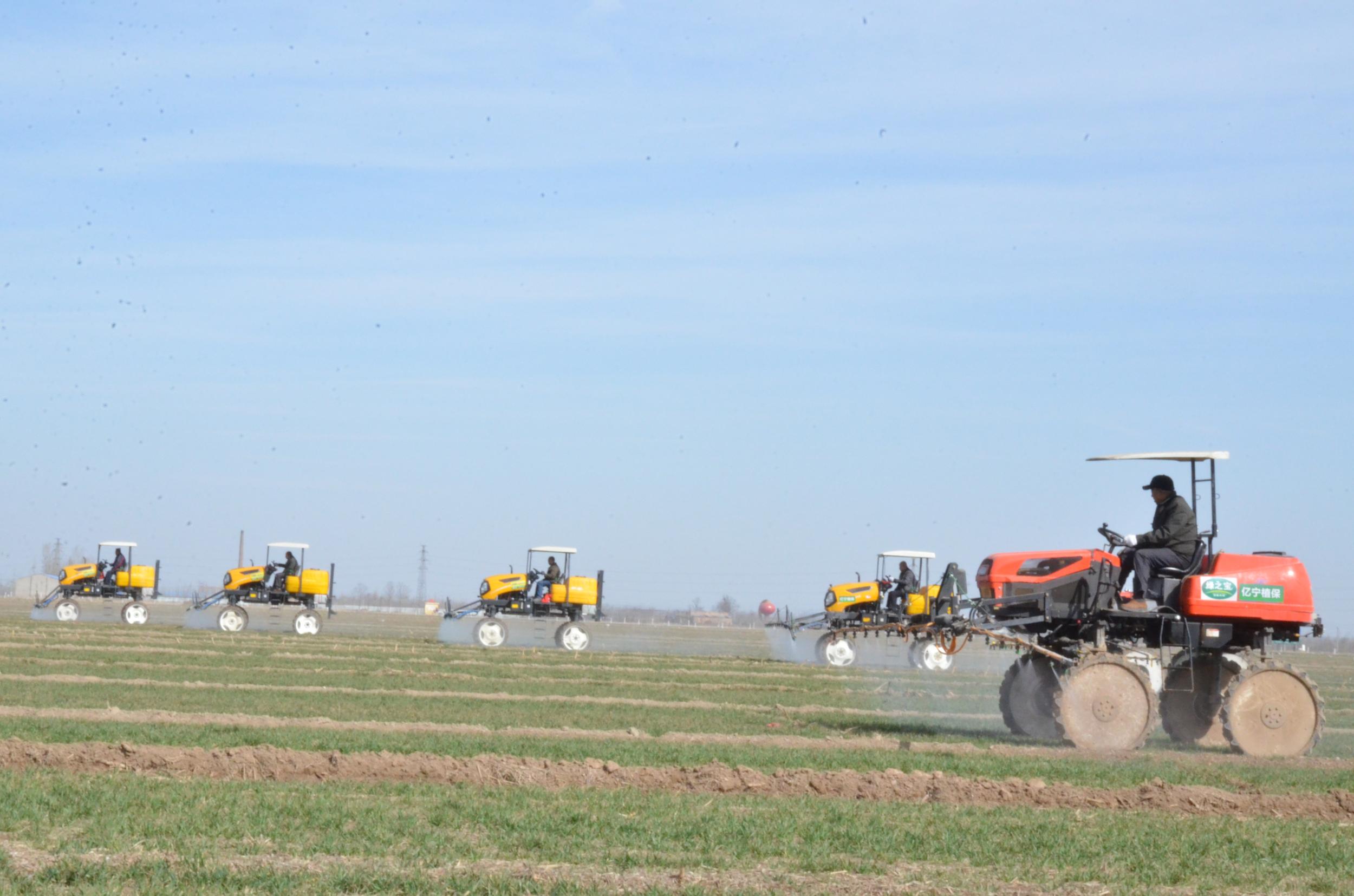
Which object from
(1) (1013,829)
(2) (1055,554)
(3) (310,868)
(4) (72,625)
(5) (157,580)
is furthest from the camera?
(5) (157,580)

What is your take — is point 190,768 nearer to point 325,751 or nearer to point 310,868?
point 325,751

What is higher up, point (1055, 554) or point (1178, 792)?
point (1055, 554)

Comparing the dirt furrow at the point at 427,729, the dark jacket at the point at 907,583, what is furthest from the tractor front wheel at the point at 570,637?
the dirt furrow at the point at 427,729

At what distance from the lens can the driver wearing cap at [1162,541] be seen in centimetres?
1578

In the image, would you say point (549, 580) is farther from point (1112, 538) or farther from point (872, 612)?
point (1112, 538)

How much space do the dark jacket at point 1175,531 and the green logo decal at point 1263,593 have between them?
2.38ft

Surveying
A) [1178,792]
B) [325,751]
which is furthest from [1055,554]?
[325,751]

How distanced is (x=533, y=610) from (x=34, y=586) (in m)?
87.5

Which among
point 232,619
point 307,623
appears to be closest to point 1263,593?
point 307,623

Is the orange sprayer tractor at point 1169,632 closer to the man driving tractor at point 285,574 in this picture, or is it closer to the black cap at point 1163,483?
the black cap at point 1163,483

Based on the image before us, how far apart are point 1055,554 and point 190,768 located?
9689 millimetres

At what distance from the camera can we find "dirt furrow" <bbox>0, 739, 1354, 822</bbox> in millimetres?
11633

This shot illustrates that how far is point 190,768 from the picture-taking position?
11.9 m

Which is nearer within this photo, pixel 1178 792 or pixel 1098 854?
pixel 1098 854
